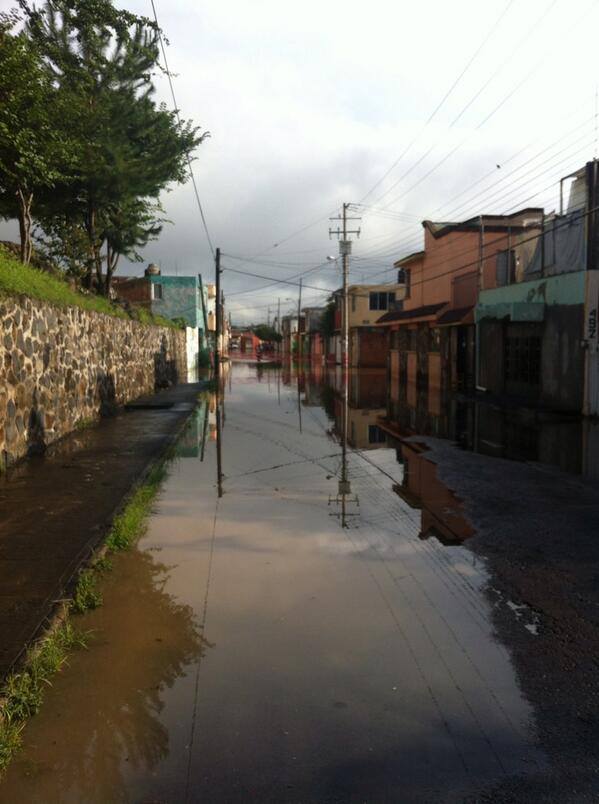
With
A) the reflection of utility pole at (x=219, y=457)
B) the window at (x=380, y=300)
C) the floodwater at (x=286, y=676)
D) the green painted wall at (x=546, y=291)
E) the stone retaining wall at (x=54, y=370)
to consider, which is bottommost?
the floodwater at (x=286, y=676)

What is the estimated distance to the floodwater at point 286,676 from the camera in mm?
3021

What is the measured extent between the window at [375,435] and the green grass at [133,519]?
6185 millimetres

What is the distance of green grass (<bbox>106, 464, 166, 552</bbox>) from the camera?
6387mm

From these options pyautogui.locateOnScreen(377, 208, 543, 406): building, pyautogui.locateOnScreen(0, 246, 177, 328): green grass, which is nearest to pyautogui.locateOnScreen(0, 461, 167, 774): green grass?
pyautogui.locateOnScreen(0, 246, 177, 328): green grass

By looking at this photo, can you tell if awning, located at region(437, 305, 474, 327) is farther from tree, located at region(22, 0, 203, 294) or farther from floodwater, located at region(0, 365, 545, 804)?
floodwater, located at region(0, 365, 545, 804)

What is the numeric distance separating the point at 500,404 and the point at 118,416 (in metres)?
12.5

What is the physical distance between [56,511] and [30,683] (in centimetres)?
382

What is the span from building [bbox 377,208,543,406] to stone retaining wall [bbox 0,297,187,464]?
13477 mm

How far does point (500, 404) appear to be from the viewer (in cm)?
2209

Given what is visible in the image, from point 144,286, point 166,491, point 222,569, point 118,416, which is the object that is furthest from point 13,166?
point 144,286

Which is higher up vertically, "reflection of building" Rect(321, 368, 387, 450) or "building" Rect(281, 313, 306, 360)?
"building" Rect(281, 313, 306, 360)

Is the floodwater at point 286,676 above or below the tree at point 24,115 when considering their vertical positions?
below

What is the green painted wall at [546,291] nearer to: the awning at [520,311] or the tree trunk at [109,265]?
the awning at [520,311]

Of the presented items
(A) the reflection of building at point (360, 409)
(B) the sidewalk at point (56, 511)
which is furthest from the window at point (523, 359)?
(B) the sidewalk at point (56, 511)
